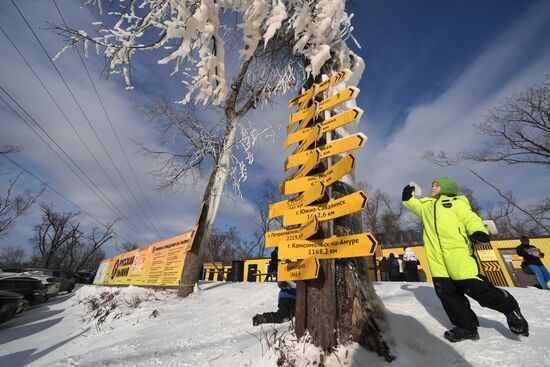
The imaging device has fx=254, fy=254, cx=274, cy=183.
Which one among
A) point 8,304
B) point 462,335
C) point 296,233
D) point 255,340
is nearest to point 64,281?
point 8,304

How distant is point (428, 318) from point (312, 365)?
4.62 feet

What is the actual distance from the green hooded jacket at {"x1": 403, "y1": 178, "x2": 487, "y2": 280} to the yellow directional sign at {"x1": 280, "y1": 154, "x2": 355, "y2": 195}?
1.13 metres

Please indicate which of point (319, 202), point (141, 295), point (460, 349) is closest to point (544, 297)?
point (460, 349)

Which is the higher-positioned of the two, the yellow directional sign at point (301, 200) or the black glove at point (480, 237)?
the yellow directional sign at point (301, 200)

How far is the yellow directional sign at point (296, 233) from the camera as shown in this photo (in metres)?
2.14

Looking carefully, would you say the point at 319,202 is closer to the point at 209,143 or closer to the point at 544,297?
the point at 544,297

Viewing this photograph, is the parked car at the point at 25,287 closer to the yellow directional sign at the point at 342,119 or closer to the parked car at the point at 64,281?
the parked car at the point at 64,281

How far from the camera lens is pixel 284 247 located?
2361 millimetres

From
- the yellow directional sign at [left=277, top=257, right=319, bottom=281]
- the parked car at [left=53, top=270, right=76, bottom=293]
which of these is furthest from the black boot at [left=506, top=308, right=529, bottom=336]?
the parked car at [left=53, top=270, right=76, bottom=293]

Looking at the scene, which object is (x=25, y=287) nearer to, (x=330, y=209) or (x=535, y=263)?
(x=330, y=209)

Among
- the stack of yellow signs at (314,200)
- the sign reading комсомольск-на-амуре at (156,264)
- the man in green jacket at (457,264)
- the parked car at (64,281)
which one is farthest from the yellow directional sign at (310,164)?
the parked car at (64,281)

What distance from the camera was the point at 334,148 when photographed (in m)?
2.38

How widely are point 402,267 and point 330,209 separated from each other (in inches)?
390

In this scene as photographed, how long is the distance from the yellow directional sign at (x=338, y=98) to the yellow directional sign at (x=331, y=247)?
138 cm
